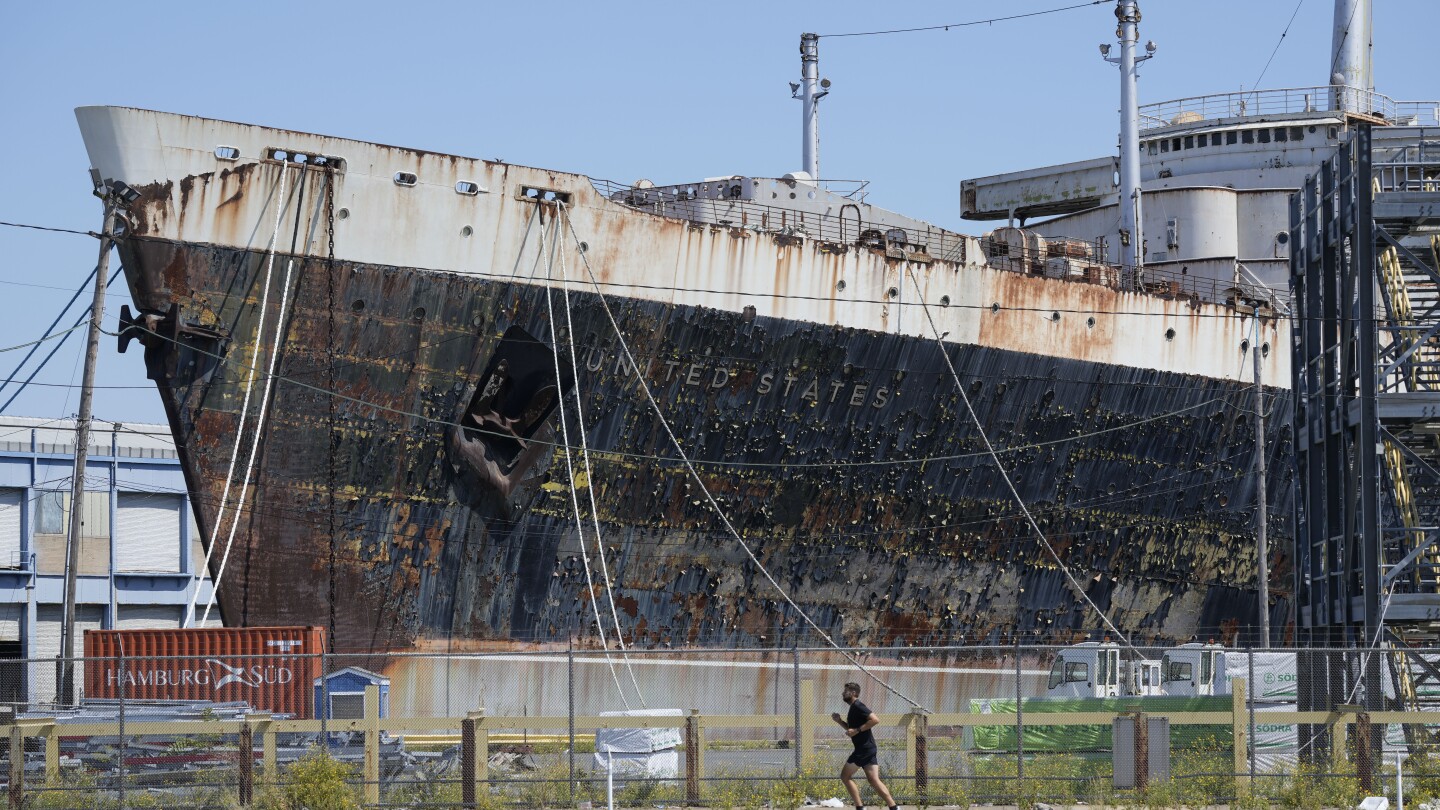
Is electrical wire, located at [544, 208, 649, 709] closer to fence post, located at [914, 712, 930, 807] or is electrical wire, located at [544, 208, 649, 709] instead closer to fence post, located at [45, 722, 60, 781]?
fence post, located at [914, 712, 930, 807]

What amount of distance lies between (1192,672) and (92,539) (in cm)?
3262

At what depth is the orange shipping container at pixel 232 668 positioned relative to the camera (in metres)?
19.1

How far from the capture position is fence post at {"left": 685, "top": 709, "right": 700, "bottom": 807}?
46.5 ft

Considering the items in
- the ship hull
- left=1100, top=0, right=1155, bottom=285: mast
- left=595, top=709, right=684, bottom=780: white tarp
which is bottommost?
left=595, top=709, right=684, bottom=780: white tarp

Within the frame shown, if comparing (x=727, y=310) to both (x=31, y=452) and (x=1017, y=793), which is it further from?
(x=31, y=452)

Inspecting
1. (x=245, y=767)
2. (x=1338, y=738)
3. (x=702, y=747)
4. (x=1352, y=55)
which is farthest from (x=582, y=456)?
(x=1352, y=55)

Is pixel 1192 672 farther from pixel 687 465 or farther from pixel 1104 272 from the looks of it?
pixel 1104 272

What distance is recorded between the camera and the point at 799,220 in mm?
25781

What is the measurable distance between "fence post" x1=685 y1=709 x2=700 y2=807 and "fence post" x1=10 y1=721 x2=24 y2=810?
18.2 ft

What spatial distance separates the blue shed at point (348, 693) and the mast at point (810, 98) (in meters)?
17.6

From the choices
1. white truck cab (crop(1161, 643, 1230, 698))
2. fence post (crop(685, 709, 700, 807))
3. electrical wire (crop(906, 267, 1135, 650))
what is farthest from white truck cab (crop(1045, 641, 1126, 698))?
fence post (crop(685, 709, 700, 807))

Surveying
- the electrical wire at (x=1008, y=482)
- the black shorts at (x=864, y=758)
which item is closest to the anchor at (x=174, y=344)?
the electrical wire at (x=1008, y=482)

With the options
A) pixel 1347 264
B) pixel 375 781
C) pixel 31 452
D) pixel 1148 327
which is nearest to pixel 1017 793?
Result: pixel 375 781

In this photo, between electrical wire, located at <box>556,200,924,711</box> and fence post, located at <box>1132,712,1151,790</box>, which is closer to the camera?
fence post, located at <box>1132,712,1151,790</box>
